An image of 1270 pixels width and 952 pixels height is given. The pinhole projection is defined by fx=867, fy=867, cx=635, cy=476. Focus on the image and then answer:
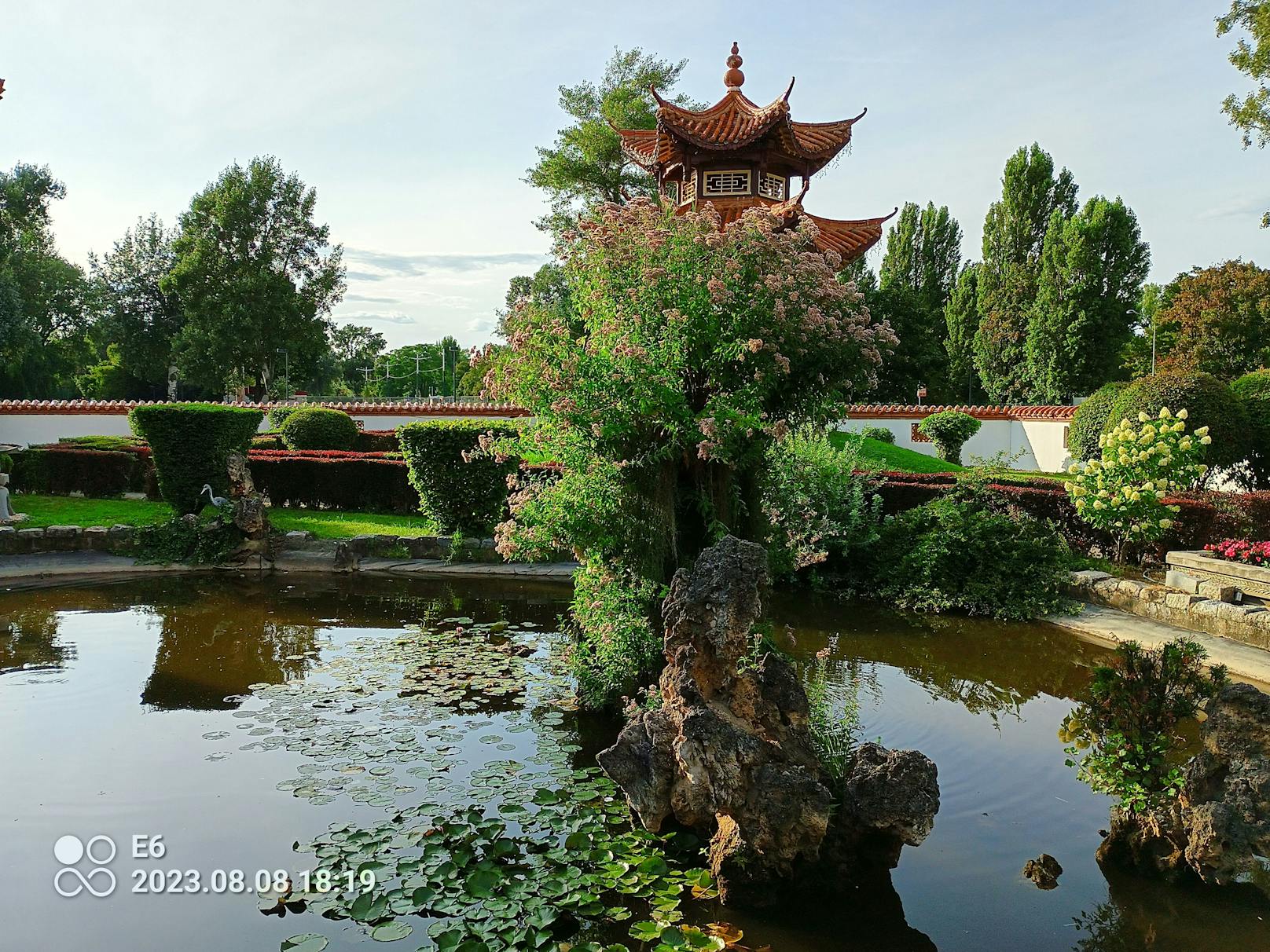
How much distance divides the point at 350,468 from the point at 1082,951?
12.5 meters

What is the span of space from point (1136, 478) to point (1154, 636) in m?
3.20

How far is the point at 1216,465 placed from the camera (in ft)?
47.5

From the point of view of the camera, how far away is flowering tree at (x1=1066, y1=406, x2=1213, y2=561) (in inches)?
401

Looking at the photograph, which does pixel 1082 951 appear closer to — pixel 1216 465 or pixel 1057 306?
pixel 1216 465

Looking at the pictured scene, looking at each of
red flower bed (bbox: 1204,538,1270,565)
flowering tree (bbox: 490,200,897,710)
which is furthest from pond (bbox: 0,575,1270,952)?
red flower bed (bbox: 1204,538,1270,565)

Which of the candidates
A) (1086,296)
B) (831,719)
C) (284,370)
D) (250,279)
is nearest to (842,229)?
(1086,296)

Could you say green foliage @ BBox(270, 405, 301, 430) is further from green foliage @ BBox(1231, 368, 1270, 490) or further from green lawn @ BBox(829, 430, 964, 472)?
green foliage @ BBox(1231, 368, 1270, 490)

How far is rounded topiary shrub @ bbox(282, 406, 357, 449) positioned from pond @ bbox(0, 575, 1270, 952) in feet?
31.7

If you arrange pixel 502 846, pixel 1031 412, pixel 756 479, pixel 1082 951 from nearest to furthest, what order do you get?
pixel 1082 951 → pixel 502 846 → pixel 756 479 → pixel 1031 412

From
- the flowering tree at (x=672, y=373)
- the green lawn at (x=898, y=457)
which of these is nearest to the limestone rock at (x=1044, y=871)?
the flowering tree at (x=672, y=373)

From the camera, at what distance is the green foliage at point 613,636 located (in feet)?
18.2

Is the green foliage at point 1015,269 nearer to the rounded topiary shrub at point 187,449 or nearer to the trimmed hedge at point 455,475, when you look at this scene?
the trimmed hedge at point 455,475

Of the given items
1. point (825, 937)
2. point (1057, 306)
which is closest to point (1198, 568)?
point (825, 937)

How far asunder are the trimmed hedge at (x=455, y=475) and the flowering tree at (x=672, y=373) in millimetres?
5385
